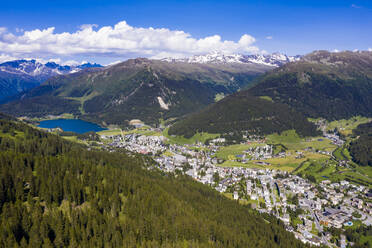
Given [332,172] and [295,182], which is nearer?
[295,182]

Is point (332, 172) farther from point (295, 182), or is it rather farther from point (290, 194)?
point (290, 194)

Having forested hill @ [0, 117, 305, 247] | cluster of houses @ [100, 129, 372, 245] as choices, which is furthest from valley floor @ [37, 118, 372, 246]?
forested hill @ [0, 117, 305, 247]

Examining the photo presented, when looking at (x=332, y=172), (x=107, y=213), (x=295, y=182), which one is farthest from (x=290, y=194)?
(x=107, y=213)

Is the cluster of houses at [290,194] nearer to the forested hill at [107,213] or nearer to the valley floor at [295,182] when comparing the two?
the valley floor at [295,182]

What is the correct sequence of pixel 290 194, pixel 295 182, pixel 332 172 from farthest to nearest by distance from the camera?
pixel 332 172 → pixel 295 182 → pixel 290 194

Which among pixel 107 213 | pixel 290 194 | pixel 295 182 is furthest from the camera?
pixel 295 182

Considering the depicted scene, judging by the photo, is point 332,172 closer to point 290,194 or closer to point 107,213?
point 290,194

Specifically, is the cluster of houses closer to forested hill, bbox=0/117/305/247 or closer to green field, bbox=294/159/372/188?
green field, bbox=294/159/372/188

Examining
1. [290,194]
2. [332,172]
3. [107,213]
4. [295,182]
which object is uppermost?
[107,213]

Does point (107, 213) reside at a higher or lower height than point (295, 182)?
higher
